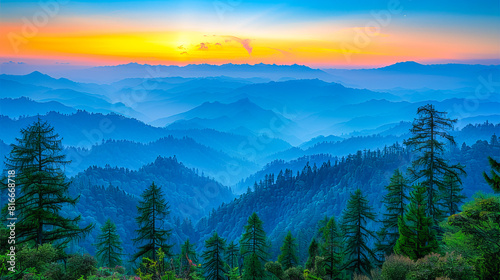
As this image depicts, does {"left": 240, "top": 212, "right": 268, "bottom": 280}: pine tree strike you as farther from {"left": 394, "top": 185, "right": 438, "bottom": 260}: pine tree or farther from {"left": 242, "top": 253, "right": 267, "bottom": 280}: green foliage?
{"left": 394, "top": 185, "right": 438, "bottom": 260}: pine tree

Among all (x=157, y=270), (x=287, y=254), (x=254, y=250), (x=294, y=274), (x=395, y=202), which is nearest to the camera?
(x=157, y=270)

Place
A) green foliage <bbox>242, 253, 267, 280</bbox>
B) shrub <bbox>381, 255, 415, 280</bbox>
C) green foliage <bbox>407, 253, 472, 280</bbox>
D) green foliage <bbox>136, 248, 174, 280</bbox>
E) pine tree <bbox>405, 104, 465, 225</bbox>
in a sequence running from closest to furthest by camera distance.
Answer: green foliage <bbox>136, 248, 174, 280</bbox> < green foliage <bbox>407, 253, 472, 280</bbox> < shrub <bbox>381, 255, 415, 280</bbox> < pine tree <bbox>405, 104, 465, 225</bbox> < green foliage <bbox>242, 253, 267, 280</bbox>

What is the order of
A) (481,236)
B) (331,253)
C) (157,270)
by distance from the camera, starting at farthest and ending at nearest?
1. (331,253)
2. (481,236)
3. (157,270)

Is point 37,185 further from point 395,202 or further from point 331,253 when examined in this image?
point 395,202

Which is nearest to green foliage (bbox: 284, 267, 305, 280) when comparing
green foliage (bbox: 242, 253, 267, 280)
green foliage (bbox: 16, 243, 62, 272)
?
green foliage (bbox: 242, 253, 267, 280)

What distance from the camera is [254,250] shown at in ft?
141

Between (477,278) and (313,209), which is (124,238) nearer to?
(313,209)

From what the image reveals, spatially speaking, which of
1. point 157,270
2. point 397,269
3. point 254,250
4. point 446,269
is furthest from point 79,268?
point 254,250

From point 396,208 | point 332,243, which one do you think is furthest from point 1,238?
point 396,208

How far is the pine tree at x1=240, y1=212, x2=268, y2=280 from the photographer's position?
4078 cm

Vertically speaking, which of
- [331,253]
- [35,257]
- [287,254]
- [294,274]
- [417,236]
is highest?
[417,236]

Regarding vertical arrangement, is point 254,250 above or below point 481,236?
below

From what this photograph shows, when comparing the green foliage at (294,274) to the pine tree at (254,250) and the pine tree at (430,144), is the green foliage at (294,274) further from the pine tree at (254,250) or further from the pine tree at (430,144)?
the pine tree at (430,144)

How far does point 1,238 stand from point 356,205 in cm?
3129
